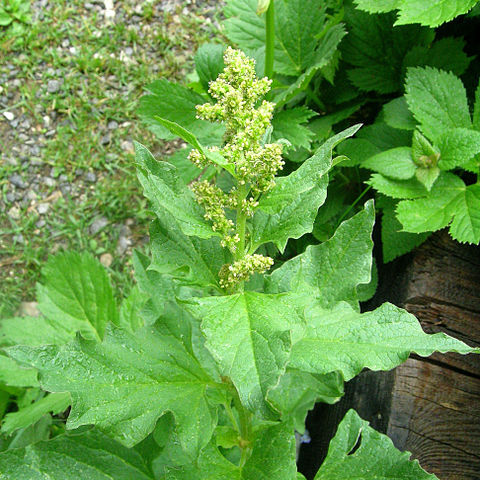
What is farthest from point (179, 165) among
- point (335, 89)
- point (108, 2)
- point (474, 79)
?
point (108, 2)

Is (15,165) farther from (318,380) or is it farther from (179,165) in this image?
(318,380)

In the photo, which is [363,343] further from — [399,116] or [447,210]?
[399,116]

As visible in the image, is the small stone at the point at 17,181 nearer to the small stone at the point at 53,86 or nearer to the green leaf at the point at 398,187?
the small stone at the point at 53,86

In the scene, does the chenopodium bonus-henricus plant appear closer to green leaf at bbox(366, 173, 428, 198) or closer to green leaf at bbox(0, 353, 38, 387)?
green leaf at bbox(366, 173, 428, 198)

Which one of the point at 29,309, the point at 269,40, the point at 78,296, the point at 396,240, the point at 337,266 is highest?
the point at 269,40

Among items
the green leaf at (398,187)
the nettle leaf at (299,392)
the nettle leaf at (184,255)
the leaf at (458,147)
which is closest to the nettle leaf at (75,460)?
the nettle leaf at (299,392)

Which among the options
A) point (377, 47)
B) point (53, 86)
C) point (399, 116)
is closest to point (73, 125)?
point (53, 86)
